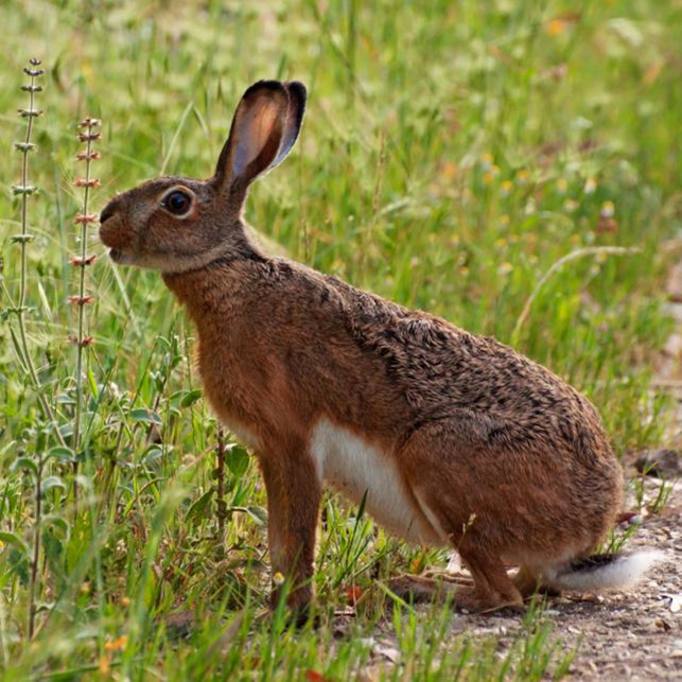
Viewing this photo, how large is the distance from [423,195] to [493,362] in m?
2.88

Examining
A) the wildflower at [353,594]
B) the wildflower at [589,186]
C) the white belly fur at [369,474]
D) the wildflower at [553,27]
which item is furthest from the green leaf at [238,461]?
the wildflower at [553,27]

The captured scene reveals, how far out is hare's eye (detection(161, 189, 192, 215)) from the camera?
17.0 feet

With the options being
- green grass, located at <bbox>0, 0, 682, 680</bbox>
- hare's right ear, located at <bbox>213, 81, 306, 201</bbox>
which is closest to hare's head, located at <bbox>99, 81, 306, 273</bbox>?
hare's right ear, located at <bbox>213, 81, 306, 201</bbox>

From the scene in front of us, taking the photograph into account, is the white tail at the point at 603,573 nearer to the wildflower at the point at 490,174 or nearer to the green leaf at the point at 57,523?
the green leaf at the point at 57,523

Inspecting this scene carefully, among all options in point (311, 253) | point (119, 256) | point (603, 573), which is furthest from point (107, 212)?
point (603, 573)

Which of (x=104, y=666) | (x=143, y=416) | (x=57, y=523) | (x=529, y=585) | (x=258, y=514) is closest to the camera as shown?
(x=104, y=666)

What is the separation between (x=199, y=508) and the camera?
5.08 meters

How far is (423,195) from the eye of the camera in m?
8.07

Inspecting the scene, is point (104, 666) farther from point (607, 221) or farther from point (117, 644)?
point (607, 221)

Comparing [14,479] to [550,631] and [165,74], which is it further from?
[165,74]

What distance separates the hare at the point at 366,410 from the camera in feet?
16.5

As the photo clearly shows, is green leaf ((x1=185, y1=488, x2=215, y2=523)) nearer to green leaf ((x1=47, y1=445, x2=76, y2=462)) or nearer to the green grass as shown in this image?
the green grass

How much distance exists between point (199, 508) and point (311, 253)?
178 centimetres

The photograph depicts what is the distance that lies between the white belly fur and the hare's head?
68 cm
